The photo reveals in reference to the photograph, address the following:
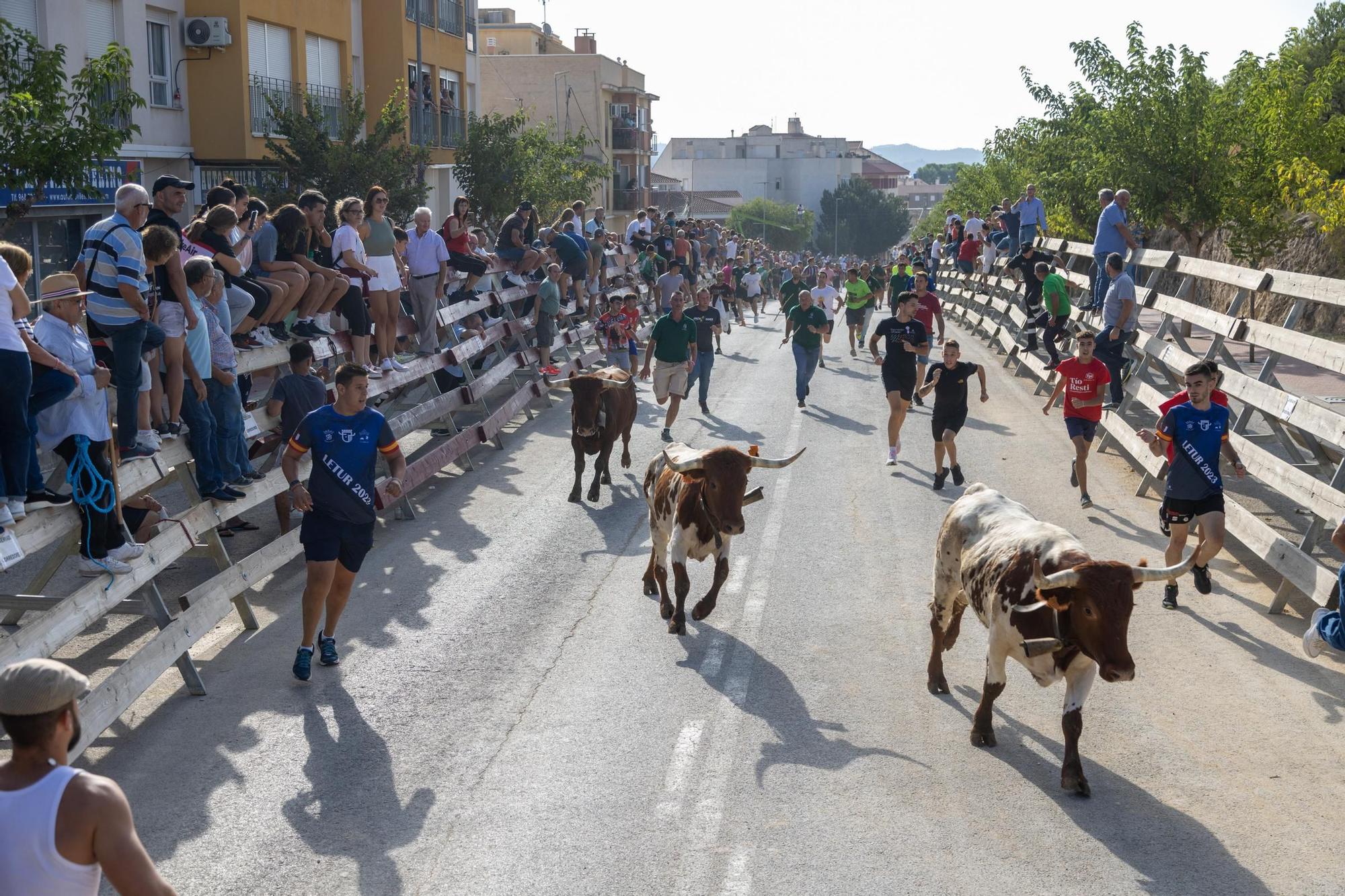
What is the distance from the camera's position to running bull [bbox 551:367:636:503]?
47.9 ft

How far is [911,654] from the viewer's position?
9.62m

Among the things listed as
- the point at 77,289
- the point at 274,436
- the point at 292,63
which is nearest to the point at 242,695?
the point at 77,289

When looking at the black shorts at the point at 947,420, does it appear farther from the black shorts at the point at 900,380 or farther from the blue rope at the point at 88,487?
the blue rope at the point at 88,487

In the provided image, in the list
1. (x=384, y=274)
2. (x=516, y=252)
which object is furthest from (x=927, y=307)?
(x=384, y=274)

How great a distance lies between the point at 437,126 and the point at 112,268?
3292cm

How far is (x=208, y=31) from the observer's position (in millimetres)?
28172

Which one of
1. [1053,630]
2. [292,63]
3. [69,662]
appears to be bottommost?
[69,662]

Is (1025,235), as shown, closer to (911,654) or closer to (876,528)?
(876,528)

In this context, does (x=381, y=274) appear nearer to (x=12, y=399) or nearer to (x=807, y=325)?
(x=12, y=399)

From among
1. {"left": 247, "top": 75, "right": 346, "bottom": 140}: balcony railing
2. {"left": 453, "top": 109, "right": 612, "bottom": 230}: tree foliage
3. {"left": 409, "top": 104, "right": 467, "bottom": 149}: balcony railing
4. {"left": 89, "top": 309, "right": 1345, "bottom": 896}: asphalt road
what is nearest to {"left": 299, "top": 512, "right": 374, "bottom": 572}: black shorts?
{"left": 89, "top": 309, "right": 1345, "bottom": 896}: asphalt road

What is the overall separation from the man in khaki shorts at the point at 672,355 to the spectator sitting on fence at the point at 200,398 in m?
7.77

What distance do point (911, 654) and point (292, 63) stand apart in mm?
26947

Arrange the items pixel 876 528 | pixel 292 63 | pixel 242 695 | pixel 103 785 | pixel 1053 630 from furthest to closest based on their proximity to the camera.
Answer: pixel 292 63, pixel 876 528, pixel 242 695, pixel 1053 630, pixel 103 785

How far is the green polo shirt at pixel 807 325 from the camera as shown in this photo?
67.4ft
